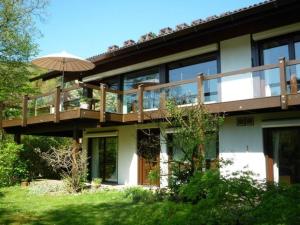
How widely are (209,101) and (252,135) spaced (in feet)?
5.85

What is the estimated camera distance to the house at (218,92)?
34.2ft

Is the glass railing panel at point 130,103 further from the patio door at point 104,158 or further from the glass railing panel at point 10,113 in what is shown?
the glass railing panel at point 10,113

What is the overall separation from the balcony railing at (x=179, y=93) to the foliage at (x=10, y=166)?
133 centimetres

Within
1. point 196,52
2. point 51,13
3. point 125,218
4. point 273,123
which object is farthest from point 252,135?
point 51,13

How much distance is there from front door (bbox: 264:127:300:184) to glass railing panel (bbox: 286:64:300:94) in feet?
5.62

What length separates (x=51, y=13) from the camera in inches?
858

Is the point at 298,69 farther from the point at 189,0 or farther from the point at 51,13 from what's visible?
the point at 51,13

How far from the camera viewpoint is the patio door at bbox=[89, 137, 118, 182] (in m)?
16.1

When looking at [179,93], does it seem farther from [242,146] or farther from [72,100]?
[72,100]

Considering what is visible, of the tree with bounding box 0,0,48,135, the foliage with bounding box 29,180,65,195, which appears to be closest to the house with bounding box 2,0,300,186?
the foliage with bounding box 29,180,65,195

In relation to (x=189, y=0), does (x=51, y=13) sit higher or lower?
higher

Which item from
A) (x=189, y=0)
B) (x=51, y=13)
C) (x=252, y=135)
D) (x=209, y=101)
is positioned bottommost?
(x=252, y=135)

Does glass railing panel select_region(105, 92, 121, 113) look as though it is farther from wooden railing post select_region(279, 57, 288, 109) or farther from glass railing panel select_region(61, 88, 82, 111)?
wooden railing post select_region(279, 57, 288, 109)

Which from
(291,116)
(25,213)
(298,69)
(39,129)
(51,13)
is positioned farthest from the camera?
(51,13)
